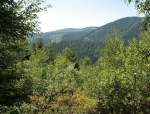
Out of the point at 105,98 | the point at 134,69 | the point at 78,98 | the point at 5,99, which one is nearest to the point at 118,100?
the point at 105,98

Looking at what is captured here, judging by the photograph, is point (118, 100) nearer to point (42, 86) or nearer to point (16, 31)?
point (42, 86)

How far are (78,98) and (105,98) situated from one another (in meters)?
6.12

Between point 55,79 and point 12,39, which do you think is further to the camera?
point 55,79

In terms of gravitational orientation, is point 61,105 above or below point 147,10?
below

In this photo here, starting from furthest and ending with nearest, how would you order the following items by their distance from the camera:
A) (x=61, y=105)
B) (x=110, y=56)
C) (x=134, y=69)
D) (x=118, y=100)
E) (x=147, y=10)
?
(x=110, y=56) → (x=118, y=100) → (x=61, y=105) → (x=134, y=69) → (x=147, y=10)

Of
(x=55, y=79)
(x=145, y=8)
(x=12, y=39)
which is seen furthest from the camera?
(x=55, y=79)

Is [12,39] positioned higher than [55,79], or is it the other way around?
[12,39]

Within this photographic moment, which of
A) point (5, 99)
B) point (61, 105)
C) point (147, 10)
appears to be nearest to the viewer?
point (147, 10)

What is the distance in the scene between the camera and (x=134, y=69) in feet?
125

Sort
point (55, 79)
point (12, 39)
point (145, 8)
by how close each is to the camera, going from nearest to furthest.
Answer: point (145, 8), point (12, 39), point (55, 79)

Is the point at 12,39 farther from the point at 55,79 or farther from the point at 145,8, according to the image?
the point at 55,79

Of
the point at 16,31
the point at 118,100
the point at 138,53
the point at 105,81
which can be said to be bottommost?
the point at 118,100

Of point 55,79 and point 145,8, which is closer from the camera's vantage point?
point 145,8

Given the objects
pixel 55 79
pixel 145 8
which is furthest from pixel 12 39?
pixel 55 79
